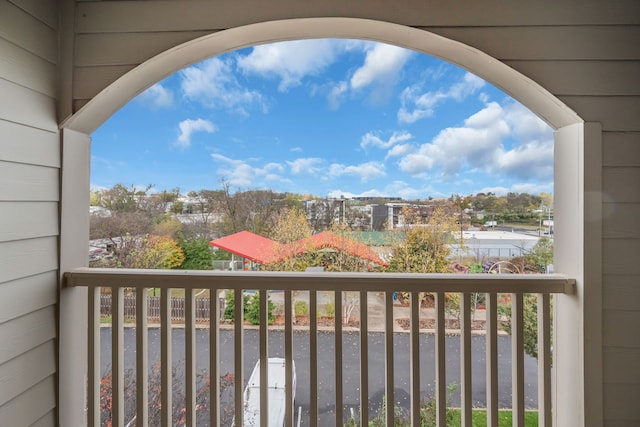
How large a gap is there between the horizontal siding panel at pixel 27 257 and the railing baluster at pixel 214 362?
61 cm

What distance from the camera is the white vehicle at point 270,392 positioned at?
1.23m

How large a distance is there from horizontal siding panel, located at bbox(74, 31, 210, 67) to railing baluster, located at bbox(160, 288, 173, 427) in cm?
94

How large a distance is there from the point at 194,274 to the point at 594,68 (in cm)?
170

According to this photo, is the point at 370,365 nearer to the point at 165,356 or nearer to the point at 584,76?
the point at 165,356

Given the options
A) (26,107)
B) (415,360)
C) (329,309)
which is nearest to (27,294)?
(26,107)

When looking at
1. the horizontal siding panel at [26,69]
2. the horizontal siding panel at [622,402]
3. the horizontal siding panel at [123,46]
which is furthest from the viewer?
the horizontal siding panel at [123,46]

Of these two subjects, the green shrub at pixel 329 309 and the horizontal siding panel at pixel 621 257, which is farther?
the green shrub at pixel 329 309

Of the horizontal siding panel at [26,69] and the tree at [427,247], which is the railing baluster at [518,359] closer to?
the tree at [427,247]

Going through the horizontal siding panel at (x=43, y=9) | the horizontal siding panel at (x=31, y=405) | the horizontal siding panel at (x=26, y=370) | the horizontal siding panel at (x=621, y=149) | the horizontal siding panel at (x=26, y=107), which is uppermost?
the horizontal siding panel at (x=43, y=9)

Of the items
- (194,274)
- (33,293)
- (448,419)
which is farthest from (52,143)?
(448,419)

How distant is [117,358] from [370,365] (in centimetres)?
104

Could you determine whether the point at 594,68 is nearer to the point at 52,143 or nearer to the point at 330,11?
the point at 330,11

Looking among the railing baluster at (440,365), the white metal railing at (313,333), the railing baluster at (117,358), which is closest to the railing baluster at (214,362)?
the white metal railing at (313,333)

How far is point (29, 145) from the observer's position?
105 cm
